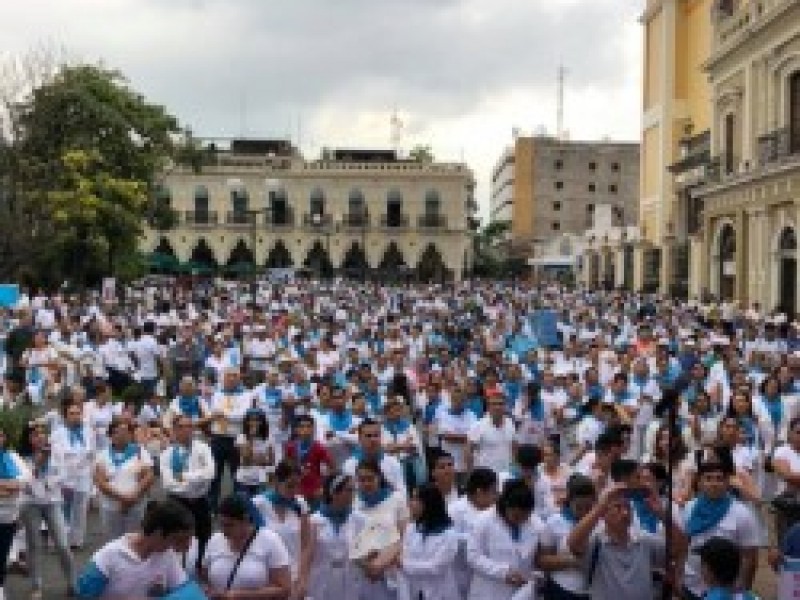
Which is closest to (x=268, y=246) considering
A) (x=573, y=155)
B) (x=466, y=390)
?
(x=573, y=155)

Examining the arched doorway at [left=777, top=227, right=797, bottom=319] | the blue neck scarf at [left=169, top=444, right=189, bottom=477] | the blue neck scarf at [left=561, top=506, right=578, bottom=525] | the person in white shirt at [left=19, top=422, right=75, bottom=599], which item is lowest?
the person in white shirt at [left=19, top=422, right=75, bottom=599]

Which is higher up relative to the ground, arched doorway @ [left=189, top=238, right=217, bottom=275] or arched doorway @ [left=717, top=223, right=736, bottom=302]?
arched doorway @ [left=189, top=238, right=217, bottom=275]

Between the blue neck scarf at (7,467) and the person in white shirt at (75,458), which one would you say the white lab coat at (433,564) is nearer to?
the blue neck scarf at (7,467)

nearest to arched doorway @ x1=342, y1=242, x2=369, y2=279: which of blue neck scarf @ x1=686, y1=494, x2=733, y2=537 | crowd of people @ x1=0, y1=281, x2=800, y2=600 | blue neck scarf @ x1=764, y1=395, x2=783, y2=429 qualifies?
crowd of people @ x1=0, y1=281, x2=800, y2=600

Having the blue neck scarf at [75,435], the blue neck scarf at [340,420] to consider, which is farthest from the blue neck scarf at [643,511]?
the blue neck scarf at [75,435]

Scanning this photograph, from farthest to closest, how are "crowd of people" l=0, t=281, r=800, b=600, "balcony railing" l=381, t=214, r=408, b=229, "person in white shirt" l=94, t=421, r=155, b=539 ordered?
"balcony railing" l=381, t=214, r=408, b=229 → "person in white shirt" l=94, t=421, r=155, b=539 → "crowd of people" l=0, t=281, r=800, b=600

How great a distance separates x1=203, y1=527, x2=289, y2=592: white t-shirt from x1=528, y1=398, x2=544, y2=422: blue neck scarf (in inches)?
282

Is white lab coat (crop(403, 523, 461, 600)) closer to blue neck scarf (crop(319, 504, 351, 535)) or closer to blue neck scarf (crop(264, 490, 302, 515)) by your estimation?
blue neck scarf (crop(319, 504, 351, 535))

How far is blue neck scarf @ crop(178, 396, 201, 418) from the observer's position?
1289 cm

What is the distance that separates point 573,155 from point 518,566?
107 m

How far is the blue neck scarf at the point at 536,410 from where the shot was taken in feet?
44.7

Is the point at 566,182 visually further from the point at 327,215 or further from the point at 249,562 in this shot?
the point at 249,562

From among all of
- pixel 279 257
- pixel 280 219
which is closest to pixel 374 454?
pixel 280 219

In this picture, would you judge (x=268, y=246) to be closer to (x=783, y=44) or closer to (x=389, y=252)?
(x=389, y=252)
